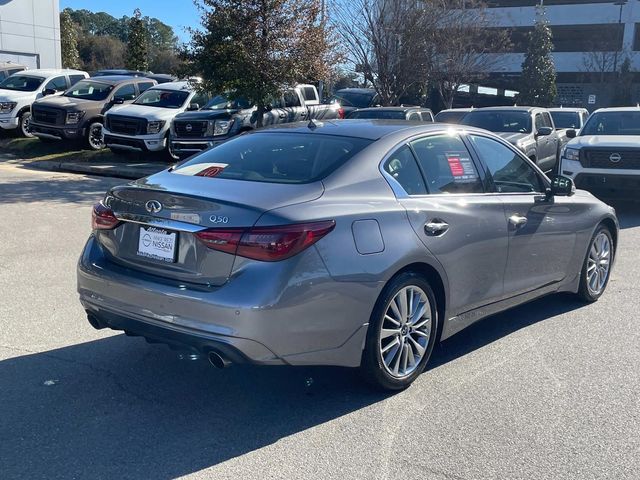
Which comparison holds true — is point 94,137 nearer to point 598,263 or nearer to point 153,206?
point 598,263

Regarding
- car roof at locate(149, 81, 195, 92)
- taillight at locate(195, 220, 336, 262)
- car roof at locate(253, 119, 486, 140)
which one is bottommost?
taillight at locate(195, 220, 336, 262)

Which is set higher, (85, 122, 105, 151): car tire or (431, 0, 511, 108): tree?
(431, 0, 511, 108): tree

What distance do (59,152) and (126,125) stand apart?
262cm

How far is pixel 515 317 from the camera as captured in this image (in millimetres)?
6332

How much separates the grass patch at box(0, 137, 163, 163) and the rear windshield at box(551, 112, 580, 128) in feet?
34.6

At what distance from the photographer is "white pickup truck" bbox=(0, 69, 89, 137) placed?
19.7 meters

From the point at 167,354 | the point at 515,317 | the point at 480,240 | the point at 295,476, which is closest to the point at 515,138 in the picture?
the point at 515,317

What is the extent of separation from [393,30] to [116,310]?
1888cm

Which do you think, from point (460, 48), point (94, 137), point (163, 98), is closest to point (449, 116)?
point (163, 98)

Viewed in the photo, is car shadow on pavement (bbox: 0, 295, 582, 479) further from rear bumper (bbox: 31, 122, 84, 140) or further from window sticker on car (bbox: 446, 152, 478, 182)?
rear bumper (bbox: 31, 122, 84, 140)

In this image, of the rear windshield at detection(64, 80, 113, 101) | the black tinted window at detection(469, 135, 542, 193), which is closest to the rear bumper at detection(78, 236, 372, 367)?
the black tinted window at detection(469, 135, 542, 193)

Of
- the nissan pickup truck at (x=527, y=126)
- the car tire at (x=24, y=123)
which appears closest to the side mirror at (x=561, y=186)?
the nissan pickup truck at (x=527, y=126)

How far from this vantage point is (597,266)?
675cm

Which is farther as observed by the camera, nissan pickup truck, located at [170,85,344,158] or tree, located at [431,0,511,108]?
tree, located at [431,0,511,108]
